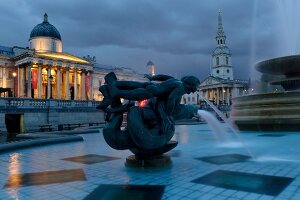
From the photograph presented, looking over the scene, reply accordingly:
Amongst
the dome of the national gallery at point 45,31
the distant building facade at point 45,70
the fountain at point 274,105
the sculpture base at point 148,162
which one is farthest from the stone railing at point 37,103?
the dome of the national gallery at point 45,31

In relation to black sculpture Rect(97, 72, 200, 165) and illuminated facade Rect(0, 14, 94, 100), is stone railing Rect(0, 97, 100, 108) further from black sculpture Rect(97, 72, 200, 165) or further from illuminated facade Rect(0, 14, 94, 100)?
black sculpture Rect(97, 72, 200, 165)

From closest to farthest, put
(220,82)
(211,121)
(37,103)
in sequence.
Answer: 1. (211,121)
2. (37,103)
3. (220,82)

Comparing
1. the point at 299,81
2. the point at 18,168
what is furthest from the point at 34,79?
the point at 18,168

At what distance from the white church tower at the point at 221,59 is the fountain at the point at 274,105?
129 meters

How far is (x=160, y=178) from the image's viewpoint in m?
5.55

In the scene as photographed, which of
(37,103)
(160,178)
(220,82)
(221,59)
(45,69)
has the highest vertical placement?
(221,59)

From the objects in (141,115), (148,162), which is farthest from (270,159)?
(141,115)

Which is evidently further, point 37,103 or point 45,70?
point 45,70

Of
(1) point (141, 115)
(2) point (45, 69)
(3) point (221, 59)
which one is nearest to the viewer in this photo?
(1) point (141, 115)

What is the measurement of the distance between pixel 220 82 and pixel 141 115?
121999 millimetres

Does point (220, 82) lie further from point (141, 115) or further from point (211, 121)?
point (141, 115)

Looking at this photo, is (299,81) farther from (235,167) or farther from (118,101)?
(118,101)

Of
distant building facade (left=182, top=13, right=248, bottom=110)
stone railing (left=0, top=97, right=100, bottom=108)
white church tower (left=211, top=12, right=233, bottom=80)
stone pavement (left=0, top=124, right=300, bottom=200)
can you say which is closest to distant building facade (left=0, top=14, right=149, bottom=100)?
stone railing (left=0, top=97, right=100, bottom=108)

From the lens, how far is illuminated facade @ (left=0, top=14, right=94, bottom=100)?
61406 mm
